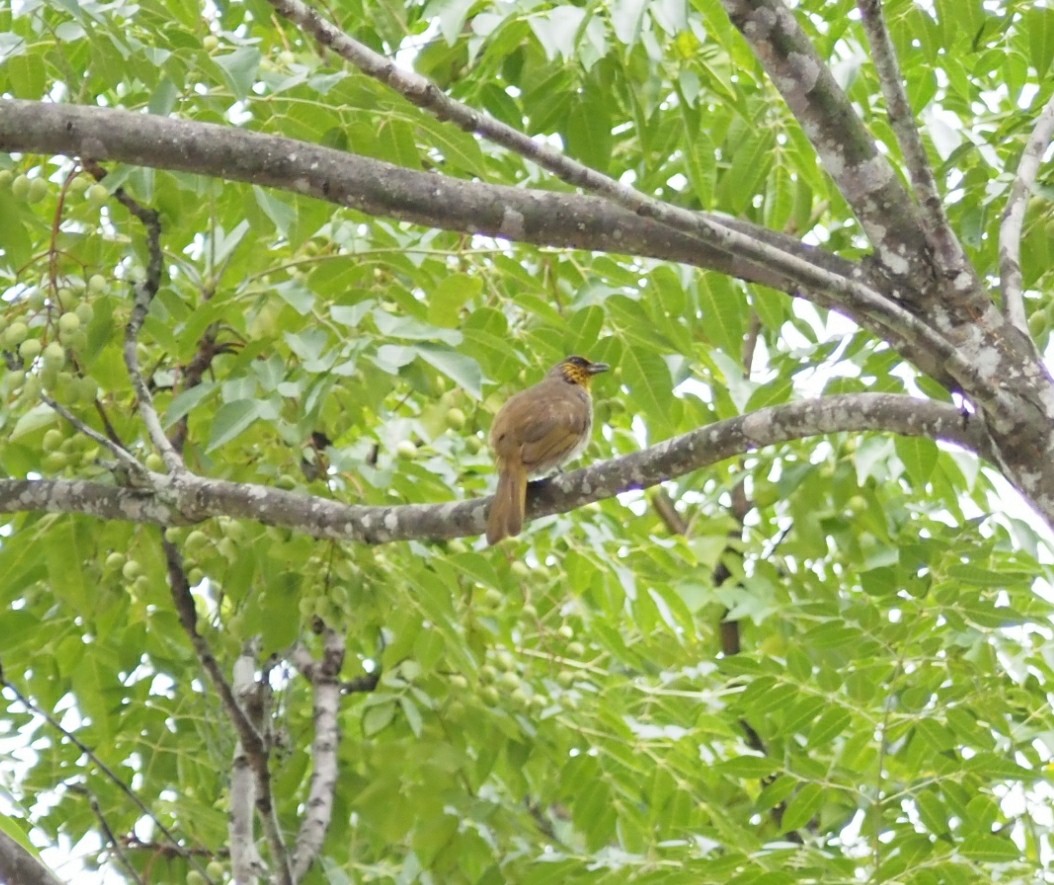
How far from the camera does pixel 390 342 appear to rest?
3.84m

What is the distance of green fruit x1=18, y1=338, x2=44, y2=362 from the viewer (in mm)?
3572

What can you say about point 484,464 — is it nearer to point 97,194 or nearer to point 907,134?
point 97,194

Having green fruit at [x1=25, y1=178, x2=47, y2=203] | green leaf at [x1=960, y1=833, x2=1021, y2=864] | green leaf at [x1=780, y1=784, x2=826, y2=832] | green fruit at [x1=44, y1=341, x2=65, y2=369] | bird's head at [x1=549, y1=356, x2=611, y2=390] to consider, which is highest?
green fruit at [x1=25, y1=178, x2=47, y2=203]

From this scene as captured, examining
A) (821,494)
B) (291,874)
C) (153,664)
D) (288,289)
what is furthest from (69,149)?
(821,494)

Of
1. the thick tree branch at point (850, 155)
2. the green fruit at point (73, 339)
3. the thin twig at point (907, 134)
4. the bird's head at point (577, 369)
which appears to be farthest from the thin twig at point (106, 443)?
the thin twig at point (907, 134)

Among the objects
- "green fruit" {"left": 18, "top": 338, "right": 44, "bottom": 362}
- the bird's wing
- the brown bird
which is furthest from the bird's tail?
"green fruit" {"left": 18, "top": 338, "right": 44, "bottom": 362}

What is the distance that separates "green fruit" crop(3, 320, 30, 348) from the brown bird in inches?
53.7

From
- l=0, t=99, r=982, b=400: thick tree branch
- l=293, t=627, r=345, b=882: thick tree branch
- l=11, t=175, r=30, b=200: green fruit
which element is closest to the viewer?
l=0, t=99, r=982, b=400: thick tree branch

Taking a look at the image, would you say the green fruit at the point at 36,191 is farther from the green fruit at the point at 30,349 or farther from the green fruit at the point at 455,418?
the green fruit at the point at 455,418

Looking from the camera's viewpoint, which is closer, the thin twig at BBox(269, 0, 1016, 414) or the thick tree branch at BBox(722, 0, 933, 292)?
the thin twig at BBox(269, 0, 1016, 414)

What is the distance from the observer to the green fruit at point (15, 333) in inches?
141

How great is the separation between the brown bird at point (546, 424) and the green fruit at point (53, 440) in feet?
4.17

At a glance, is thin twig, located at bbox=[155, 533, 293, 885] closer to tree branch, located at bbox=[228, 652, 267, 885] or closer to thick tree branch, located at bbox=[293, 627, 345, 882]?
tree branch, located at bbox=[228, 652, 267, 885]

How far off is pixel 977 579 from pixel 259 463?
208cm
